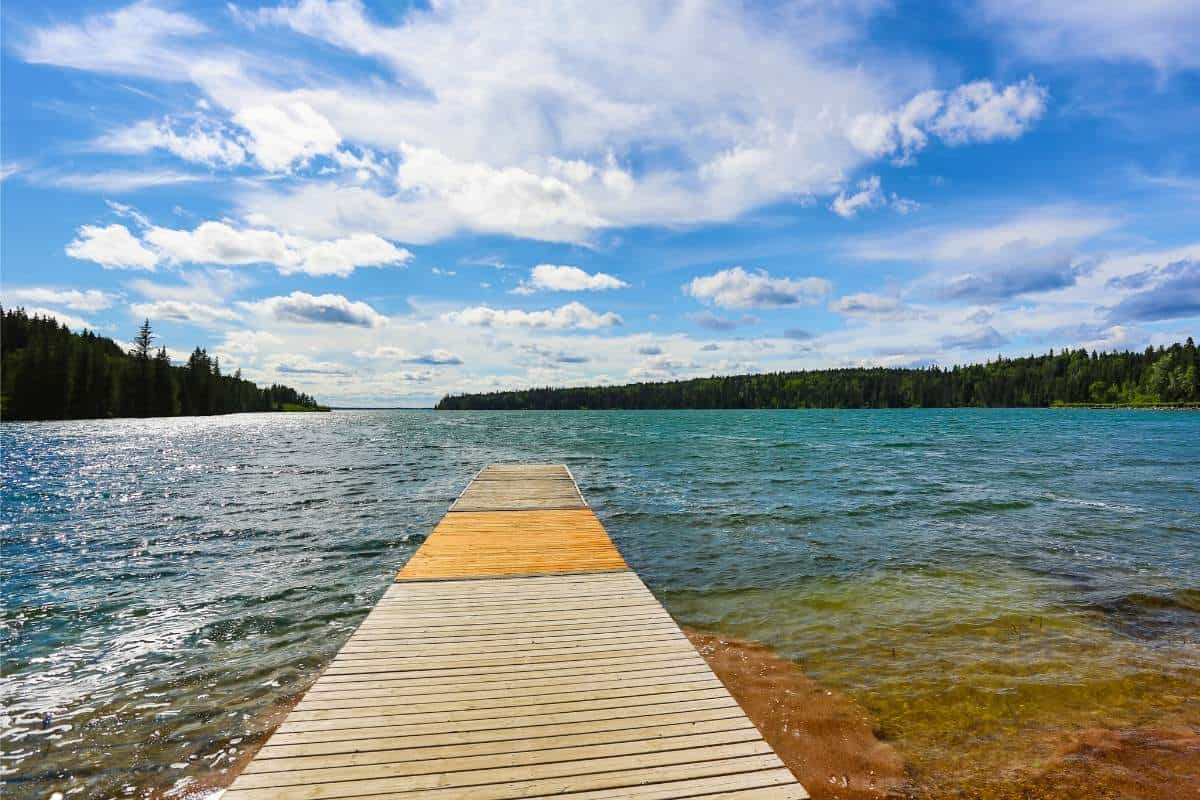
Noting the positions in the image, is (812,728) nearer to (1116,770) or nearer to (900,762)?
(900,762)

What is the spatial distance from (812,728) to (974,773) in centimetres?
183

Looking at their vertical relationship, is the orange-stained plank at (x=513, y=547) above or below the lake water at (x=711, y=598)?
above

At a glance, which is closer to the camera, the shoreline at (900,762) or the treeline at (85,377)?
the shoreline at (900,762)

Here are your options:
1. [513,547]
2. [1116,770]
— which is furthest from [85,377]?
[1116,770]

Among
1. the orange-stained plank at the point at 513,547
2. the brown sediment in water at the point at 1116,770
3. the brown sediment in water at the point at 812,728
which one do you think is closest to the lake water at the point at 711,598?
the brown sediment in water at the point at 1116,770

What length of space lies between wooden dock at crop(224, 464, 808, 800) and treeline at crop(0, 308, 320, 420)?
115218mm

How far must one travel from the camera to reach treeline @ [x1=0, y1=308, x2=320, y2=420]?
8594cm

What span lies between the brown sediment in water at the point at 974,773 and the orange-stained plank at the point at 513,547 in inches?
167

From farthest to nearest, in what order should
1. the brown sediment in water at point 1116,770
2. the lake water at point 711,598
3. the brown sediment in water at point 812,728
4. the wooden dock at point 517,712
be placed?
the lake water at point 711,598, the brown sediment in water at point 812,728, the brown sediment in water at point 1116,770, the wooden dock at point 517,712

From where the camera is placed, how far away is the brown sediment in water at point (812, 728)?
21.0ft

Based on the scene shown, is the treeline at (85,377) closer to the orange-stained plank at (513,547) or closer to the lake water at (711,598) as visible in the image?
the lake water at (711,598)

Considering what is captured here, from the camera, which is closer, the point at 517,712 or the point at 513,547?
the point at 517,712

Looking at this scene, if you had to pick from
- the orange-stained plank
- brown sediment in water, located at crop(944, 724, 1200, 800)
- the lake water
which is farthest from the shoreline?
the orange-stained plank

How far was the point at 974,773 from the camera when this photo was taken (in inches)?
255
